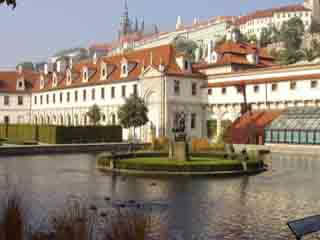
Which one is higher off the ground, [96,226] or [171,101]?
[171,101]

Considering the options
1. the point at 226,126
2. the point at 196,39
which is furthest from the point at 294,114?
the point at 196,39

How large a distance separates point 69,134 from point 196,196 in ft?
114

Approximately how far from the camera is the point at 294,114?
47000 mm

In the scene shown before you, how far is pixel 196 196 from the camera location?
57.5 feet

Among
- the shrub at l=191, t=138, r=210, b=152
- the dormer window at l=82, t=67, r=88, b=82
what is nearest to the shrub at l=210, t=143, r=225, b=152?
the shrub at l=191, t=138, r=210, b=152

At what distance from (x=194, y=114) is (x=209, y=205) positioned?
40756mm

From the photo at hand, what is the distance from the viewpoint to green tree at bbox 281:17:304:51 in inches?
4931

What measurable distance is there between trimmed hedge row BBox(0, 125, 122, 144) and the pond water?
863 inches

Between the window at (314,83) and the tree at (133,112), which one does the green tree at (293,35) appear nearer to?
the window at (314,83)

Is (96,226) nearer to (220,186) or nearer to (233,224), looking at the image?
(233,224)

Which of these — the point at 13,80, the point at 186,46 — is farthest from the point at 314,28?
the point at 13,80

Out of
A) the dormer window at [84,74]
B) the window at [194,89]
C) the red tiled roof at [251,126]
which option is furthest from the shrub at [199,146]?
the dormer window at [84,74]

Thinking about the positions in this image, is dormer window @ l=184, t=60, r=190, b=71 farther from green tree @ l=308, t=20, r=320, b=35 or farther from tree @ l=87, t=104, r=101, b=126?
green tree @ l=308, t=20, r=320, b=35

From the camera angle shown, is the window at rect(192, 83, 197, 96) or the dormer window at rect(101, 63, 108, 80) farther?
the dormer window at rect(101, 63, 108, 80)
